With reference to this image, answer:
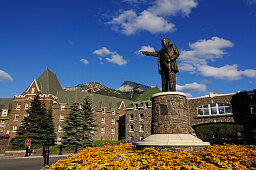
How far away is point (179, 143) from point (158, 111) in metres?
2.45

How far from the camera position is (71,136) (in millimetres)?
26047

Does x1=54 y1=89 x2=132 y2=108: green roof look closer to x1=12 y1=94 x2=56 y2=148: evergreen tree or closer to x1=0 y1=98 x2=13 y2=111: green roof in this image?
x1=12 y1=94 x2=56 y2=148: evergreen tree

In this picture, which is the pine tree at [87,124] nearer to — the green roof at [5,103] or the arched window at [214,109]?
the arched window at [214,109]

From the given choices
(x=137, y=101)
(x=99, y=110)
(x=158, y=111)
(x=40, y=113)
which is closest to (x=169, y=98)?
(x=158, y=111)

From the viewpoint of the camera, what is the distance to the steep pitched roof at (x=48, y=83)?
142 ft

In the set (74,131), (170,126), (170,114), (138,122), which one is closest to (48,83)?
(74,131)

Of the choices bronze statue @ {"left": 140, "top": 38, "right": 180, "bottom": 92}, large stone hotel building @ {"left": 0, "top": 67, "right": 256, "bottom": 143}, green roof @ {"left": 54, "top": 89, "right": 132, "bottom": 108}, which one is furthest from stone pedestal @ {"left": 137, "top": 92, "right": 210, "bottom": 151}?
green roof @ {"left": 54, "top": 89, "right": 132, "bottom": 108}

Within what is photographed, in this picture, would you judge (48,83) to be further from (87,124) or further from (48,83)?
(87,124)

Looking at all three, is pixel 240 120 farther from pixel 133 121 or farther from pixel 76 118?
pixel 76 118

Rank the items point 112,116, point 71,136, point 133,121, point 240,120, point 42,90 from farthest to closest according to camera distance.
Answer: point 112,116
point 42,90
point 133,121
point 240,120
point 71,136

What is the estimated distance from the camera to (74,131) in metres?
26.1

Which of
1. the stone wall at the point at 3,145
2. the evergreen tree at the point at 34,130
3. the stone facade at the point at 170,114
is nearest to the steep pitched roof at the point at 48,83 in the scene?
the evergreen tree at the point at 34,130

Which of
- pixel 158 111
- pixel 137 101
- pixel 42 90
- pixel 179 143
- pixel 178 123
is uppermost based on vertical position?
pixel 42 90

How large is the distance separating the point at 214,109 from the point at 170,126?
77.6 ft
